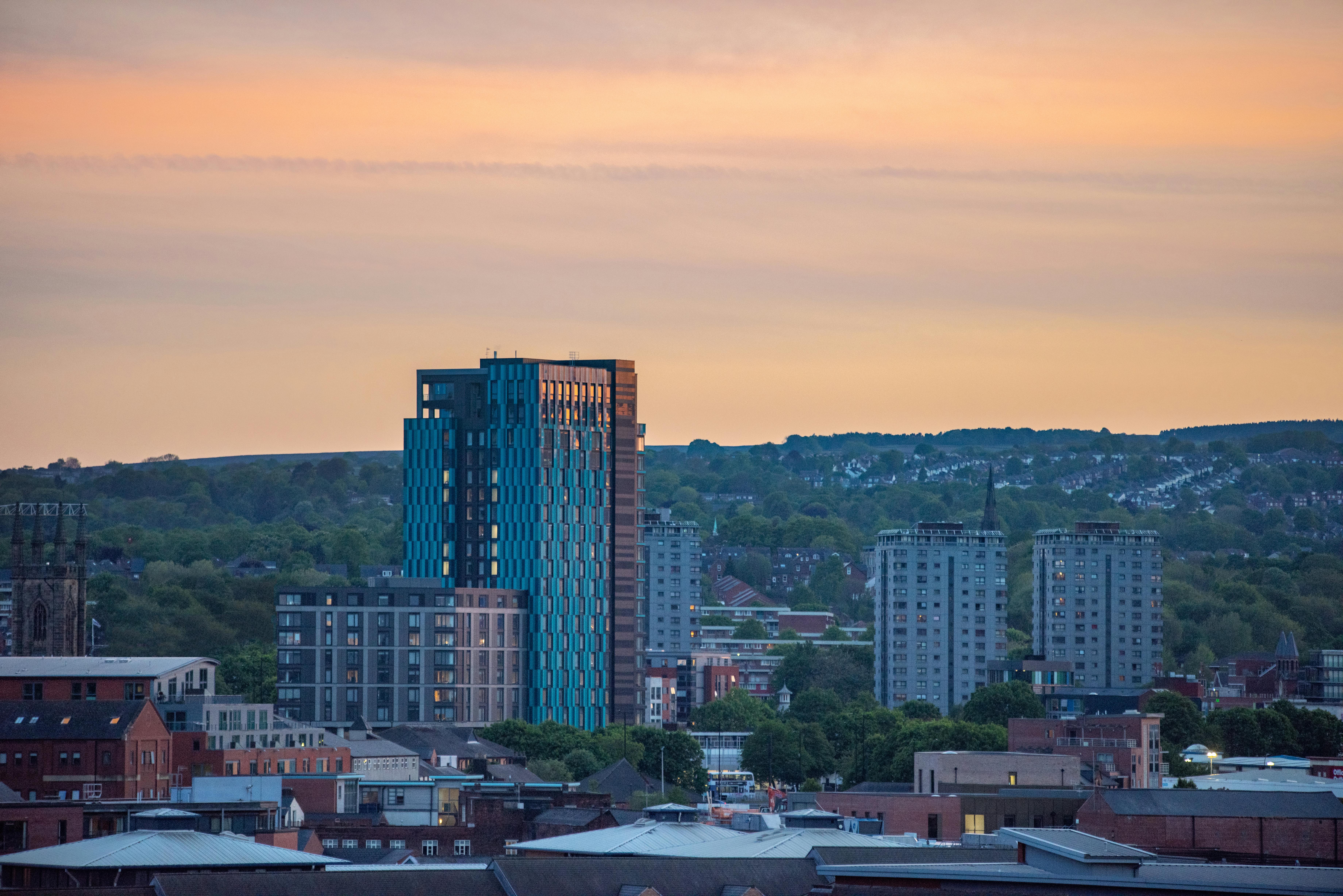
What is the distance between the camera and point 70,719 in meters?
168

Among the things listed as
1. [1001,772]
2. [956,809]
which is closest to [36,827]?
[956,809]

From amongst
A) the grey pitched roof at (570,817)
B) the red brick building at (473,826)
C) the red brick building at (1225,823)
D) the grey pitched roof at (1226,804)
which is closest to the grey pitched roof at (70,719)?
the red brick building at (473,826)

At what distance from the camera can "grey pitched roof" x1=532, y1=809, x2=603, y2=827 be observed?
14950 centimetres

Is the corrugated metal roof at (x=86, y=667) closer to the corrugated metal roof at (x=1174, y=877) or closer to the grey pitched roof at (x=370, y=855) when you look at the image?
the grey pitched roof at (x=370, y=855)

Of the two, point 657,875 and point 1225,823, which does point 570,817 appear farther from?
point 657,875

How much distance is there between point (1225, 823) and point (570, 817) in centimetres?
3815

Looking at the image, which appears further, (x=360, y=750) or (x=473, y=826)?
→ (x=360, y=750)

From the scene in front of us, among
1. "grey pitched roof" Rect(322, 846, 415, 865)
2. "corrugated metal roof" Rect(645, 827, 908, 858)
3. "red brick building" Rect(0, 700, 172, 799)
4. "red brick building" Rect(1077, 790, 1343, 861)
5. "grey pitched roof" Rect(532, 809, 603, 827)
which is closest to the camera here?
"corrugated metal roof" Rect(645, 827, 908, 858)

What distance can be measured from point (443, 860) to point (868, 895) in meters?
42.3

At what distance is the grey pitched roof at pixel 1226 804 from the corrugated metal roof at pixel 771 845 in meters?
18.7

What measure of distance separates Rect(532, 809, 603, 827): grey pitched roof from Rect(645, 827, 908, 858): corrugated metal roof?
28.3m

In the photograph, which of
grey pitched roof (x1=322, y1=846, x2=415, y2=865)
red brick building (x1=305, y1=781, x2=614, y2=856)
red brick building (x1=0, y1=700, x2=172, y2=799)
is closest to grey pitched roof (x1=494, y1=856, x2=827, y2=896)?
grey pitched roof (x1=322, y1=846, x2=415, y2=865)

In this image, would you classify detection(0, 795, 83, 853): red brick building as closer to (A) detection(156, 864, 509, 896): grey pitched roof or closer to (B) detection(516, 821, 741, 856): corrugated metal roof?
(B) detection(516, 821, 741, 856): corrugated metal roof

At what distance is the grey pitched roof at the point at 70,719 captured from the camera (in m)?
166
